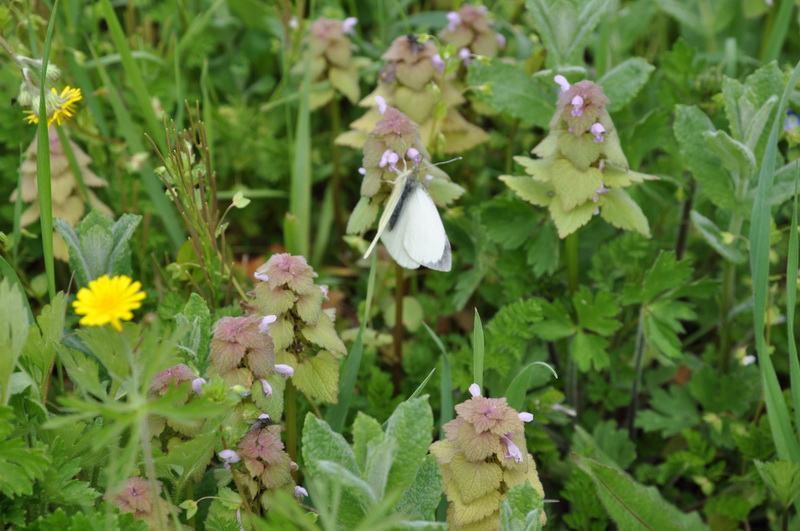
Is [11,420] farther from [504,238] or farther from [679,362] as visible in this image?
[679,362]

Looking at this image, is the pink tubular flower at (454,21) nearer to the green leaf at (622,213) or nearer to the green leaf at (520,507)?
the green leaf at (622,213)

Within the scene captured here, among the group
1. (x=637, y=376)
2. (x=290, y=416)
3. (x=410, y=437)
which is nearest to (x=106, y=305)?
(x=410, y=437)

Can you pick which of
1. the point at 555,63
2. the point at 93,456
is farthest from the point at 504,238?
the point at 93,456

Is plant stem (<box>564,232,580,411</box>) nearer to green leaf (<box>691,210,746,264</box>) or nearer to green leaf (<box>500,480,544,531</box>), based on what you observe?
green leaf (<box>691,210,746,264</box>)

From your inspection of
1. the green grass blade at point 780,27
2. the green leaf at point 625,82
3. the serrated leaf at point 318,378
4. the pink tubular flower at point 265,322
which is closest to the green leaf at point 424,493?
the serrated leaf at point 318,378

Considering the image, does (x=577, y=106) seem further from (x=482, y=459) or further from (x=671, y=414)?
(x=671, y=414)
